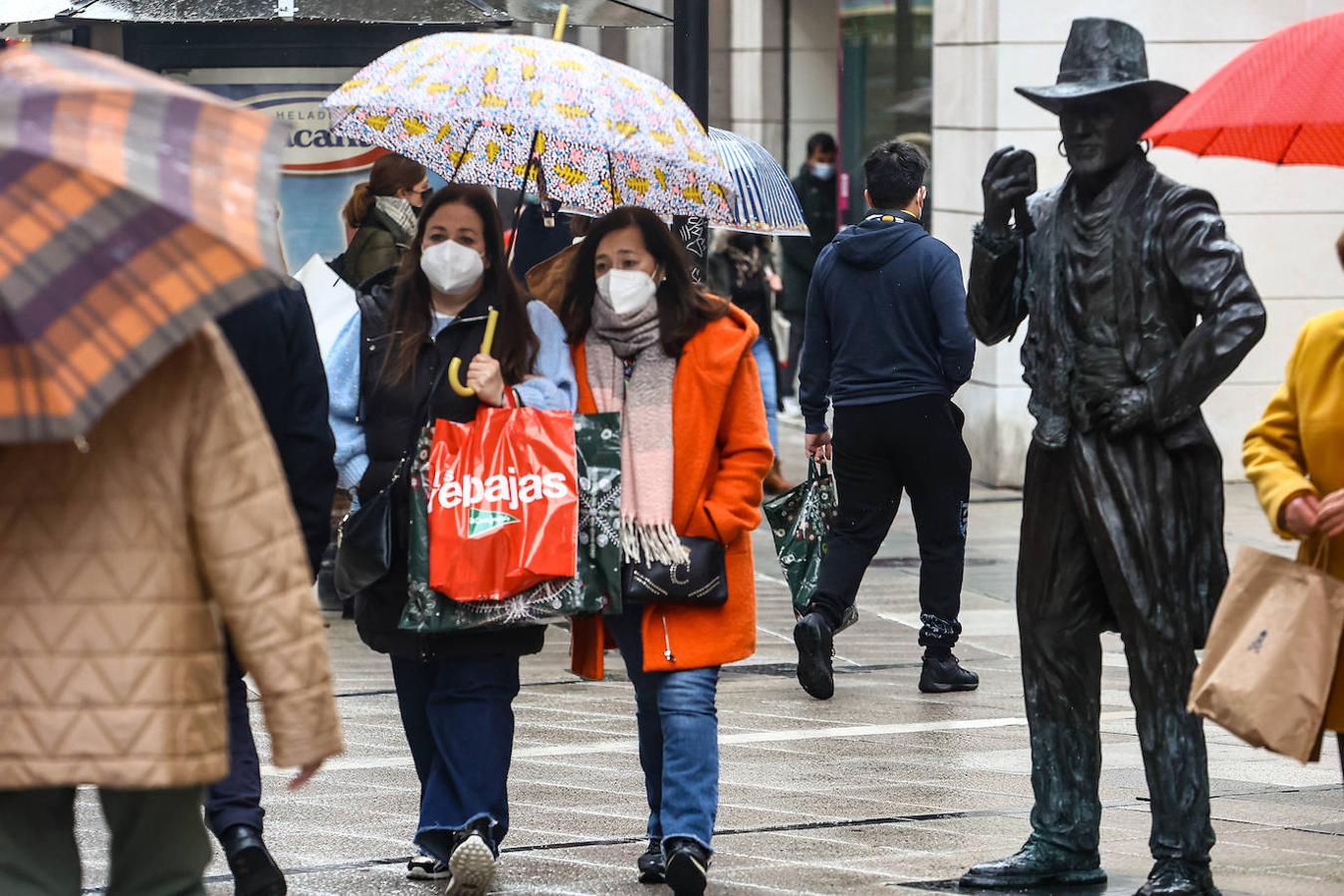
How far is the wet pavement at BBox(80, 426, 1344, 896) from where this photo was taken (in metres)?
6.04

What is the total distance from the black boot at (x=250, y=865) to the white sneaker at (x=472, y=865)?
1.31 ft

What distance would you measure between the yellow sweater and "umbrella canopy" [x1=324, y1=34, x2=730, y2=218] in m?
1.53

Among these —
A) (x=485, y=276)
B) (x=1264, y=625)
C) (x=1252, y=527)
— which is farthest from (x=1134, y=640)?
(x=1252, y=527)

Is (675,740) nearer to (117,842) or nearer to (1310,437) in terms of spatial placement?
(1310,437)

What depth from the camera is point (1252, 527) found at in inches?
504

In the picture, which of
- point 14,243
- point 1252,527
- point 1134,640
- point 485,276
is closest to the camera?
point 14,243

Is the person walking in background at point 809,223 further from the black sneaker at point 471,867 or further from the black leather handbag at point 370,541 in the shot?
the black sneaker at point 471,867

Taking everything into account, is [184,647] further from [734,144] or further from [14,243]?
[734,144]

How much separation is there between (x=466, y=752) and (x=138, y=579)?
2.15 m

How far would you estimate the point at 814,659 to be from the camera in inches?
337

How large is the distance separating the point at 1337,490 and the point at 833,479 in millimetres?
4101

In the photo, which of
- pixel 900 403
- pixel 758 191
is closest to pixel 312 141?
pixel 758 191

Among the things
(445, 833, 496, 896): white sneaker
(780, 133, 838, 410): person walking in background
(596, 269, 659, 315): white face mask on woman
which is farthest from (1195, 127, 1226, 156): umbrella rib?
(780, 133, 838, 410): person walking in background

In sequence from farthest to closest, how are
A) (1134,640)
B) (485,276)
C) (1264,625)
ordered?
(485,276)
(1134,640)
(1264,625)
